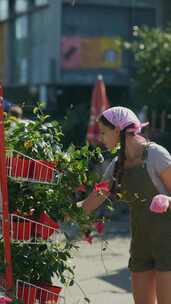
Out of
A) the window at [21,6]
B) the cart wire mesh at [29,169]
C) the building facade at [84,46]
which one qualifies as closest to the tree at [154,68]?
the building facade at [84,46]

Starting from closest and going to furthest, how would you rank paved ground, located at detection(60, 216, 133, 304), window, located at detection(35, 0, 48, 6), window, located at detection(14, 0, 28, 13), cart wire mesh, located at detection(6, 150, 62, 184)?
cart wire mesh, located at detection(6, 150, 62, 184), paved ground, located at detection(60, 216, 133, 304), window, located at detection(35, 0, 48, 6), window, located at detection(14, 0, 28, 13)

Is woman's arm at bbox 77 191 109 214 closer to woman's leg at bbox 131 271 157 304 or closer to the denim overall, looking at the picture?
the denim overall

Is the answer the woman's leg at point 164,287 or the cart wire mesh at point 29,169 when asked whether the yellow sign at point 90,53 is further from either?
the woman's leg at point 164,287

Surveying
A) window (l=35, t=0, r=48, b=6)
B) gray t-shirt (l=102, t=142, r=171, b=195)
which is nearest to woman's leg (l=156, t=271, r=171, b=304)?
gray t-shirt (l=102, t=142, r=171, b=195)

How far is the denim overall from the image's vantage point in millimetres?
4523

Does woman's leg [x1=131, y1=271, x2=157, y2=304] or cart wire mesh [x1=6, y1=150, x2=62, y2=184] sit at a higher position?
cart wire mesh [x1=6, y1=150, x2=62, y2=184]

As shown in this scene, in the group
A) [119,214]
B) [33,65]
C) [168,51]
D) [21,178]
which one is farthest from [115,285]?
[33,65]

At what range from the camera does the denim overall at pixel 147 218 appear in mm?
4523

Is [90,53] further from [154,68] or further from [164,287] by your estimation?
[164,287]

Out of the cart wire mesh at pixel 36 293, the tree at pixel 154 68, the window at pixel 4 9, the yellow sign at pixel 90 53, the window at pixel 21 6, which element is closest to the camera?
the cart wire mesh at pixel 36 293

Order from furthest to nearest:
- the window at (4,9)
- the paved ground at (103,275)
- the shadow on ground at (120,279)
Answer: the window at (4,9)
the shadow on ground at (120,279)
the paved ground at (103,275)

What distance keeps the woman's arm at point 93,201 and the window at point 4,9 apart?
2083 centimetres

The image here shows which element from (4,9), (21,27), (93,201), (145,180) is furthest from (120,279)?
(4,9)

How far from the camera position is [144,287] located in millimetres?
4719
